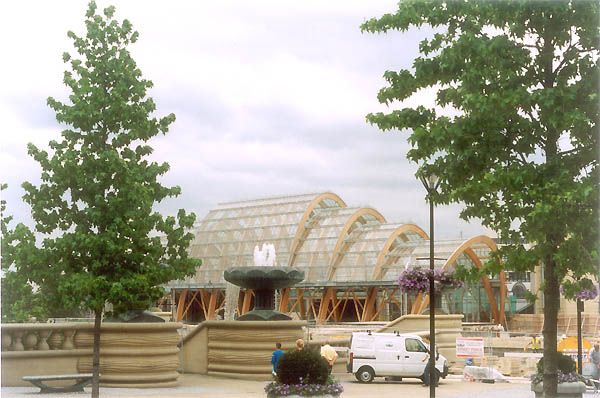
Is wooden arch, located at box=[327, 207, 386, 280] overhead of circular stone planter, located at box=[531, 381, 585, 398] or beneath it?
overhead

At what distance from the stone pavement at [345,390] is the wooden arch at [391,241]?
223 feet

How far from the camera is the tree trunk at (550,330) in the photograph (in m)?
16.6

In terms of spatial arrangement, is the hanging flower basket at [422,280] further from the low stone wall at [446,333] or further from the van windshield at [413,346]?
the low stone wall at [446,333]

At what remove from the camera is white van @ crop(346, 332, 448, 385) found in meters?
32.1

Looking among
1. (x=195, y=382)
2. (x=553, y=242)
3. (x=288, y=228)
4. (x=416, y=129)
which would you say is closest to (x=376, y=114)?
(x=416, y=129)

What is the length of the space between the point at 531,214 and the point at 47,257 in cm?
1028

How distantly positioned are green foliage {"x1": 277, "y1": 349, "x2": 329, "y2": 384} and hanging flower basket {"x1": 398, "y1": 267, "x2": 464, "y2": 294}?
6.90m

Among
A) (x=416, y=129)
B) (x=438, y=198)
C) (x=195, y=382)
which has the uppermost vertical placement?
(x=416, y=129)

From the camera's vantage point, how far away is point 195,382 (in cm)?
2700

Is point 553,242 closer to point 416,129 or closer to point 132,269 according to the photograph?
point 416,129

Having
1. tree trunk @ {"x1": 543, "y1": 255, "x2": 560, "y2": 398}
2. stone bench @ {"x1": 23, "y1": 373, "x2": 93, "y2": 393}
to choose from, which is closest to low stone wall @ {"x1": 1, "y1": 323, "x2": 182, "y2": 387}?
stone bench @ {"x1": 23, "y1": 373, "x2": 93, "y2": 393}

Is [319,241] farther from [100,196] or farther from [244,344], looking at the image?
[100,196]

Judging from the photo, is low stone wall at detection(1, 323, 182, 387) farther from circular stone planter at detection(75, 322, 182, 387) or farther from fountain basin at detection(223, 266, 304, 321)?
fountain basin at detection(223, 266, 304, 321)

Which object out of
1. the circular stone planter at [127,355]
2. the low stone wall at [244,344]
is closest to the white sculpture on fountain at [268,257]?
the low stone wall at [244,344]
